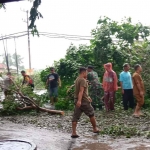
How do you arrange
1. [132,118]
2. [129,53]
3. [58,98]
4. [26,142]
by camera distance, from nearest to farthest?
[26,142] < [132,118] < [58,98] < [129,53]

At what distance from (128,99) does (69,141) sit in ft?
15.2

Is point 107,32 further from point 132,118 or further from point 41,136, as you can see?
point 41,136

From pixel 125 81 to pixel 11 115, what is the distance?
4163mm

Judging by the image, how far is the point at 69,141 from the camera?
7020 millimetres

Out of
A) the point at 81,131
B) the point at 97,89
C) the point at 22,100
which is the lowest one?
the point at 81,131

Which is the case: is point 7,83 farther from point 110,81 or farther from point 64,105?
point 110,81

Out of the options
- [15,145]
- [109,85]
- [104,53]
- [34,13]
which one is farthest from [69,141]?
[104,53]

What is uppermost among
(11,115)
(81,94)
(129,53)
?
(129,53)

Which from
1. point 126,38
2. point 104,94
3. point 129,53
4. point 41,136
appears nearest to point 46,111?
point 104,94

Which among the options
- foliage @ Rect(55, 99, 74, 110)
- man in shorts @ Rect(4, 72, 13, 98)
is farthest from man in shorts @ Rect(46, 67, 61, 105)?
man in shorts @ Rect(4, 72, 13, 98)

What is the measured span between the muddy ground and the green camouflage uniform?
945 millimetres

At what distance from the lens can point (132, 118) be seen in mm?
9508

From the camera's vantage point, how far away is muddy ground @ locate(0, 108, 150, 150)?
6.57 meters

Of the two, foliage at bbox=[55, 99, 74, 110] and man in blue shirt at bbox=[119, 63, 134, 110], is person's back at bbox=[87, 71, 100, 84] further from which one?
foliage at bbox=[55, 99, 74, 110]
